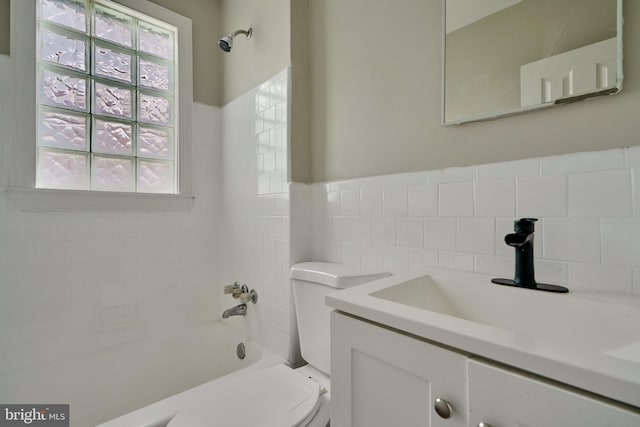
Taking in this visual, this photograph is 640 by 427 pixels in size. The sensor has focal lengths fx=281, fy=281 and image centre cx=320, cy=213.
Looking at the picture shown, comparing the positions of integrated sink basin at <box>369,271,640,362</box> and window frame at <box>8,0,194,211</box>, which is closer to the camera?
integrated sink basin at <box>369,271,640,362</box>

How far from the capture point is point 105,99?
1.56 meters

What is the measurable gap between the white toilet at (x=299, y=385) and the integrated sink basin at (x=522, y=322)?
1.08 feet

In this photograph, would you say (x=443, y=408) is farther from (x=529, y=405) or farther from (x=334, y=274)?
(x=334, y=274)

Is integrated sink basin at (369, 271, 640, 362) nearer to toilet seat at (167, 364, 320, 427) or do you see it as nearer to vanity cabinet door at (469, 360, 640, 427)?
vanity cabinet door at (469, 360, 640, 427)

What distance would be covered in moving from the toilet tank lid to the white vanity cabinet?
409mm

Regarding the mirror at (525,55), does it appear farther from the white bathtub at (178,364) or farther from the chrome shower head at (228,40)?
the white bathtub at (178,364)

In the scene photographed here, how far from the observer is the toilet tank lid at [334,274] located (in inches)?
40.9

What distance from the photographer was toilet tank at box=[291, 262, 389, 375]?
1.06 metres

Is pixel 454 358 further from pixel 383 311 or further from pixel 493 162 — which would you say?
pixel 493 162

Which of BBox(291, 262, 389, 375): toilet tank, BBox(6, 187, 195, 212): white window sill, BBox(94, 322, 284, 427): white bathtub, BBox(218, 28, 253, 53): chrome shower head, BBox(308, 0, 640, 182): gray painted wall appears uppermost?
BBox(218, 28, 253, 53): chrome shower head

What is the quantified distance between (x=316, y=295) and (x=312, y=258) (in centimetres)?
28

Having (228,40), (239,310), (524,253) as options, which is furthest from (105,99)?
(524,253)

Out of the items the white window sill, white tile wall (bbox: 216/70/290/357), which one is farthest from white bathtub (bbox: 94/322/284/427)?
the white window sill

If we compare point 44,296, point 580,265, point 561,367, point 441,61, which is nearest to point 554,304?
point 580,265
